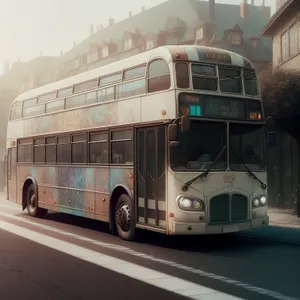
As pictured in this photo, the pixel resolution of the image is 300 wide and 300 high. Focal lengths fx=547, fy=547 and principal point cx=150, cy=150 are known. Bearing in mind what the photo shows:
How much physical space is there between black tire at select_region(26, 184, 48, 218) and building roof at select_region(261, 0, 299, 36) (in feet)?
41.9

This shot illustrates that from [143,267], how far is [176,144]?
7.78ft

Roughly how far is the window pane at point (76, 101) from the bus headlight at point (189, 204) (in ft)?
15.1

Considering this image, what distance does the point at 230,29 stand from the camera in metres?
50.0

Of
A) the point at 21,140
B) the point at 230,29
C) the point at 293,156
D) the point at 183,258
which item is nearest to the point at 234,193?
the point at 183,258

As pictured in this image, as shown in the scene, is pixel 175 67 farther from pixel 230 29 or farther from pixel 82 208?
pixel 230 29

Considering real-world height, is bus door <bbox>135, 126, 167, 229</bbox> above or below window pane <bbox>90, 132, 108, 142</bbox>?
below

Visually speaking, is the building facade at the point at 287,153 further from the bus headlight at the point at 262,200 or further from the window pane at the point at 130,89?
the window pane at the point at 130,89

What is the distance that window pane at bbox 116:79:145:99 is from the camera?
1111cm

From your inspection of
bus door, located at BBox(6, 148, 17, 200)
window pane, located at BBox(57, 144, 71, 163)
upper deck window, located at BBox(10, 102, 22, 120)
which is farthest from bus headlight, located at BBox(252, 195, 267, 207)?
bus door, located at BBox(6, 148, 17, 200)

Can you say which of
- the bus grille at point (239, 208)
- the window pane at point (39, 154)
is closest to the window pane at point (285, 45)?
the window pane at point (39, 154)

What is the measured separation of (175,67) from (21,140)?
8.00 meters

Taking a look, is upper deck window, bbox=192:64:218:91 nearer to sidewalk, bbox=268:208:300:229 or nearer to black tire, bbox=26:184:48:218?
sidewalk, bbox=268:208:300:229

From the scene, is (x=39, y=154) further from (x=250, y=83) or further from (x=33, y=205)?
(x=250, y=83)

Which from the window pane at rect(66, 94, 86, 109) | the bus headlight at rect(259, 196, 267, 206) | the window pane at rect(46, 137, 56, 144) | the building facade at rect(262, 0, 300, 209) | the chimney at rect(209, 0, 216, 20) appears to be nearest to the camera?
the bus headlight at rect(259, 196, 267, 206)
